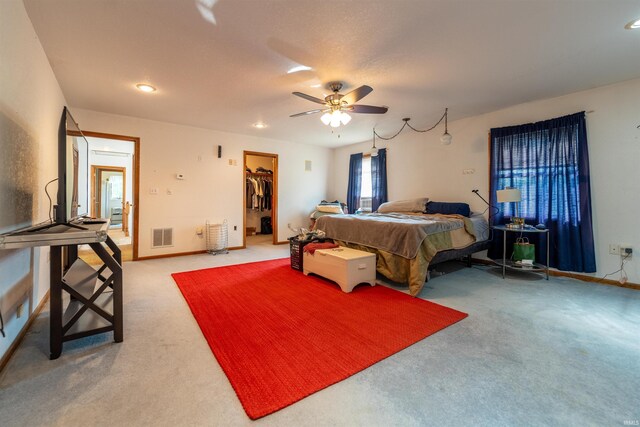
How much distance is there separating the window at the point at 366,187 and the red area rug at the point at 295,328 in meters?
3.18

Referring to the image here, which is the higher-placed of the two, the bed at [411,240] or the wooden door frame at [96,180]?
the wooden door frame at [96,180]

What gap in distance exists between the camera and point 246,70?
2.81 meters

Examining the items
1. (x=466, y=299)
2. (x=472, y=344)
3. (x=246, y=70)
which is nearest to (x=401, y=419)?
(x=472, y=344)

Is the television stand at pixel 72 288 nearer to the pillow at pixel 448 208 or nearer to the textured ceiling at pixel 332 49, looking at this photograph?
the textured ceiling at pixel 332 49

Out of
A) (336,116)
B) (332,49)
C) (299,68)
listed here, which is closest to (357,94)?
(336,116)

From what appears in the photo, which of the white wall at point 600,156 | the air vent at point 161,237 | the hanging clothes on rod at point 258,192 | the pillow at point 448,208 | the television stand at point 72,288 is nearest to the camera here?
the television stand at point 72,288

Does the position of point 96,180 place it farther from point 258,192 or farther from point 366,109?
point 366,109

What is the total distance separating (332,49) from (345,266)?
2.13 m

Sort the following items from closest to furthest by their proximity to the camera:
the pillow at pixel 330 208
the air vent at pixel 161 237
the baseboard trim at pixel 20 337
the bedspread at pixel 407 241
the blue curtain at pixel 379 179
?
the baseboard trim at pixel 20 337
the bedspread at pixel 407 241
the air vent at pixel 161 237
the blue curtain at pixel 379 179
the pillow at pixel 330 208

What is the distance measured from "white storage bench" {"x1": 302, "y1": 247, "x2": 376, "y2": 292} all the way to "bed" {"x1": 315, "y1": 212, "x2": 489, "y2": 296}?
22 cm

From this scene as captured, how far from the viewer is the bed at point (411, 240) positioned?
2.99 meters

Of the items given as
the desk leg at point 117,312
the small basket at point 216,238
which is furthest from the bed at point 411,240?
the desk leg at point 117,312

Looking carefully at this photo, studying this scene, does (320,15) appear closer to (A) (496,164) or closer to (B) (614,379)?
(B) (614,379)

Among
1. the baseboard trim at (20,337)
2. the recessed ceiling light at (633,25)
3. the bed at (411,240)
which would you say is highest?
the recessed ceiling light at (633,25)
